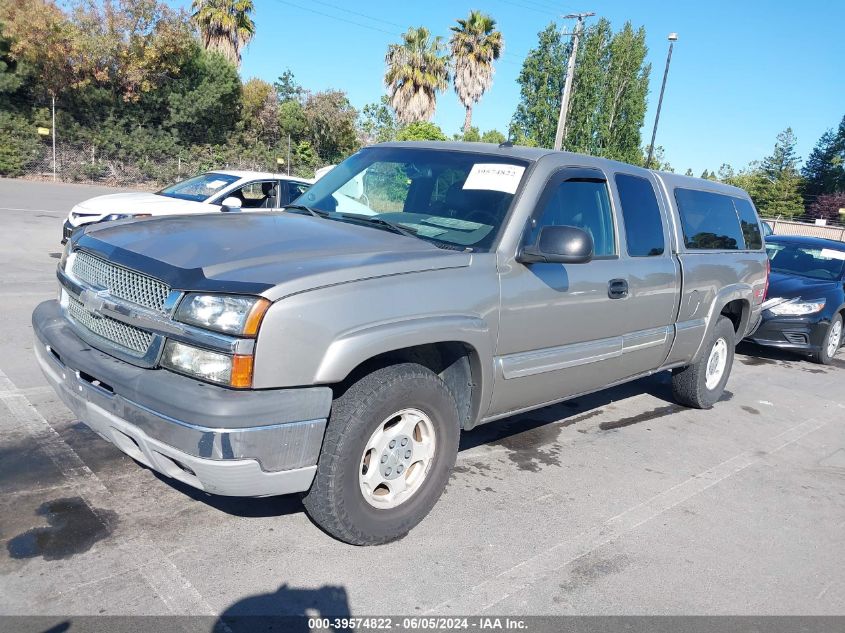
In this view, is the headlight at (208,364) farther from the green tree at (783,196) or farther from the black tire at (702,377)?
the green tree at (783,196)

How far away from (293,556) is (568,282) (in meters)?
2.12

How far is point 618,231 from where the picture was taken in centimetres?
460

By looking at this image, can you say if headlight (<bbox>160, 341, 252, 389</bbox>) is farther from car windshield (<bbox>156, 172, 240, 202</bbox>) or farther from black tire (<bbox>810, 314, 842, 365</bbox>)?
black tire (<bbox>810, 314, 842, 365</bbox>)

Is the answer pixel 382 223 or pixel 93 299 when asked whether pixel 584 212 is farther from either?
pixel 93 299

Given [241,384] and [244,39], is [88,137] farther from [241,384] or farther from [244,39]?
[241,384]

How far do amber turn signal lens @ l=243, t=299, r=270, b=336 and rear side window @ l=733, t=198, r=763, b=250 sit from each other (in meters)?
5.14

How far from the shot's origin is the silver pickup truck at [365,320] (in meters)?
2.79

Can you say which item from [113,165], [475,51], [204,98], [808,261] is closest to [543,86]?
[475,51]

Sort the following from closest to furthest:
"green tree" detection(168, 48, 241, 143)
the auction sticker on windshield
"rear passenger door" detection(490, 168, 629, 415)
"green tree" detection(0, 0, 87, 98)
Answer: "rear passenger door" detection(490, 168, 629, 415) → the auction sticker on windshield → "green tree" detection(0, 0, 87, 98) → "green tree" detection(168, 48, 241, 143)

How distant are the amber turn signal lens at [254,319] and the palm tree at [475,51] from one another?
36.0m

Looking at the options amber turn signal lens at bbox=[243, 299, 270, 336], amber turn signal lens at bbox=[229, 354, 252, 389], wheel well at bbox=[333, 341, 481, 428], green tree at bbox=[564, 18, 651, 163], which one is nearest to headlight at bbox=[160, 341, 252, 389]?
amber turn signal lens at bbox=[229, 354, 252, 389]

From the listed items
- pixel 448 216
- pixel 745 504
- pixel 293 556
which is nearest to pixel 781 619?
pixel 745 504

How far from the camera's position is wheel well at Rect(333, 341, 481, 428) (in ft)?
11.7

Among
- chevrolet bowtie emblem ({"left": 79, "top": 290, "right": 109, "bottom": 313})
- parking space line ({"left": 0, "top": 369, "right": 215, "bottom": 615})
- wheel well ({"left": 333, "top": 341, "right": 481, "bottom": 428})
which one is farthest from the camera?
wheel well ({"left": 333, "top": 341, "right": 481, "bottom": 428})
